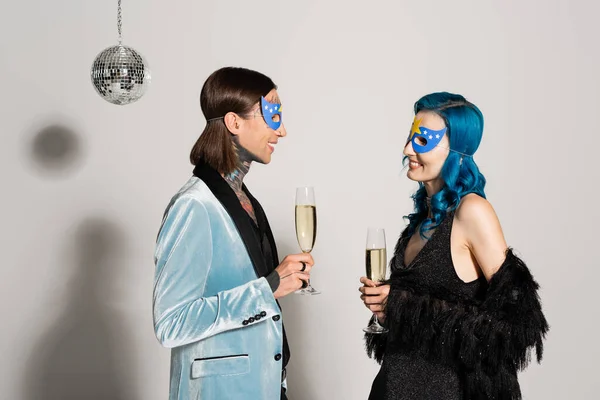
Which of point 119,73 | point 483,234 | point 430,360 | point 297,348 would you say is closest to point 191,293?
point 430,360

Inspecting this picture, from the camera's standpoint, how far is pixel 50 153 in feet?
16.2

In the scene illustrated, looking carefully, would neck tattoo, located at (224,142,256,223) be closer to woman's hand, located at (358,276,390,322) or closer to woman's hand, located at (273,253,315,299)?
woman's hand, located at (273,253,315,299)

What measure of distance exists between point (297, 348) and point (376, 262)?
2.37 meters

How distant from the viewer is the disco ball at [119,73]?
12.7 feet

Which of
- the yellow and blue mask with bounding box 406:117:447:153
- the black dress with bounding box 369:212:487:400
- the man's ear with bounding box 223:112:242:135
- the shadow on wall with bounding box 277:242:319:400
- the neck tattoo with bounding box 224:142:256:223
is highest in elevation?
the man's ear with bounding box 223:112:242:135

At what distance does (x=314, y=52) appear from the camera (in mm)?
5074

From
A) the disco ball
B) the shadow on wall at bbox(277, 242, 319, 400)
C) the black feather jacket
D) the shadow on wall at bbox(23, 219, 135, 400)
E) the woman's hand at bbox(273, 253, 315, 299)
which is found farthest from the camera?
the shadow on wall at bbox(277, 242, 319, 400)

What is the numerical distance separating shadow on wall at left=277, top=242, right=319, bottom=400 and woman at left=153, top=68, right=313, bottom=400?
2153 millimetres

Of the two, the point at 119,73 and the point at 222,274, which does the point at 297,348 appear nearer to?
the point at 119,73

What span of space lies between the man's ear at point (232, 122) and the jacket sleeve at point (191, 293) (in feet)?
1.04

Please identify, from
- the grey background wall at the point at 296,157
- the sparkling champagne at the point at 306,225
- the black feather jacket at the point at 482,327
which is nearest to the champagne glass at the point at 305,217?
the sparkling champagne at the point at 306,225

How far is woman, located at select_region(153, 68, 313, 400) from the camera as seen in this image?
104 inches

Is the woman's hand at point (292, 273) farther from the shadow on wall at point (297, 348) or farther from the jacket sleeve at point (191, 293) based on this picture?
the shadow on wall at point (297, 348)

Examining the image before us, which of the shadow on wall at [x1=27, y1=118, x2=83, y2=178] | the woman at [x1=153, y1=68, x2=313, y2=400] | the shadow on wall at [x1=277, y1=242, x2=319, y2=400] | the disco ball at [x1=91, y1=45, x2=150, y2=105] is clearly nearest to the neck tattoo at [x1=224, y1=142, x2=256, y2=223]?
the woman at [x1=153, y1=68, x2=313, y2=400]
